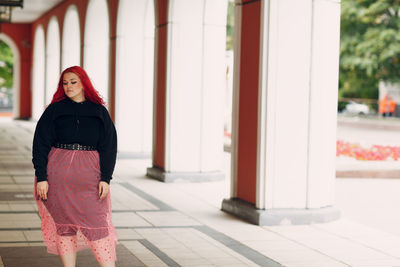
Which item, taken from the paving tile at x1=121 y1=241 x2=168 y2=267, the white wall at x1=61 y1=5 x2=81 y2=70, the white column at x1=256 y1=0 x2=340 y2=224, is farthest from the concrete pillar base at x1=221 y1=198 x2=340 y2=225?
the white wall at x1=61 y1=5 x2=81 y2=70

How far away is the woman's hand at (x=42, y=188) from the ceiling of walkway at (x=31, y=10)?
19.5 meters

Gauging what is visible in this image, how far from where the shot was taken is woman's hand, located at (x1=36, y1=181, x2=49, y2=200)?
15.9ft

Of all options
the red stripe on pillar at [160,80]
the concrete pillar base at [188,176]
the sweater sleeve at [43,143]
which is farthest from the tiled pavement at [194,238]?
the red stripe on pillar at [160,80]

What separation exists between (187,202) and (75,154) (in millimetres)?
4884

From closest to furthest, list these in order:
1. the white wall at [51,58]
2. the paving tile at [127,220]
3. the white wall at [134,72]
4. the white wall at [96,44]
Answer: the paving tile at [127,220], the white wall at [134,72], the white wall at [96,44], the white wall at [51,58]

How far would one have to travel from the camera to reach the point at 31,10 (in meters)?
27.0

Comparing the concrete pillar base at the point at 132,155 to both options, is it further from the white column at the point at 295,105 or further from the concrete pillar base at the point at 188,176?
the white column at the point at 295,105

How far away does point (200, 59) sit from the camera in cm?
1166

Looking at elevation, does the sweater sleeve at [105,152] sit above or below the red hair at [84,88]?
below

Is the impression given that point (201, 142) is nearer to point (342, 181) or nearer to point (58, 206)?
point (342, 181)

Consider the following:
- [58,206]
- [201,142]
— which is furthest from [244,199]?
[58,206]

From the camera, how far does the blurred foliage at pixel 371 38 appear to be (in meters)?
33.6

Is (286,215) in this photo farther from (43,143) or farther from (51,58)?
(51,58)

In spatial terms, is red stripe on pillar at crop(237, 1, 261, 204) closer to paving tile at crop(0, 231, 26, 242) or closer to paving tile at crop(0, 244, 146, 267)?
paving tile at crop(0, 244, 146, 267)
